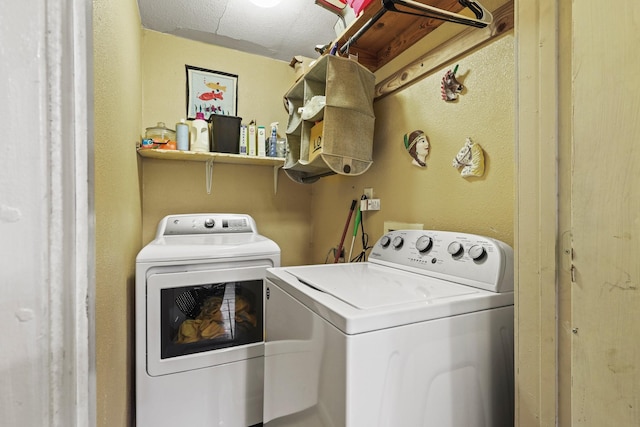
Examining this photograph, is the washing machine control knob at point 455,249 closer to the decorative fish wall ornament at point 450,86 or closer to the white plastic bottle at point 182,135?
the decorative fish wall ornament at point 450,86

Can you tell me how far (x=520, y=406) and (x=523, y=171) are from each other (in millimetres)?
550

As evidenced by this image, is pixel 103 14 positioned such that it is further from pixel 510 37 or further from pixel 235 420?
pixel 235 420

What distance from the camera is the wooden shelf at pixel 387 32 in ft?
4.49

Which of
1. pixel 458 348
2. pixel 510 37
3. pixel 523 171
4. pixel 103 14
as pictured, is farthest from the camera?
pixel 510 37

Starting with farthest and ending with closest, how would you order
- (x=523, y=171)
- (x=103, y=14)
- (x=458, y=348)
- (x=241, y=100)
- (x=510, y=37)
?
1. (x=241, y=100)
2. (x=510, y=37)
3. (x=103, y=14)
4. (x=458, y=348)
5. (x=523, y=171)

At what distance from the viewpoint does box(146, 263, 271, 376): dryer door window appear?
150cm

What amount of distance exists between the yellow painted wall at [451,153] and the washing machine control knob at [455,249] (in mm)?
182

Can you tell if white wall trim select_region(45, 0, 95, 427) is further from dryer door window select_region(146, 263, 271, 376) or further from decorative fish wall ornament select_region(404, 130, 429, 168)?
decorative fish wall ornament select_region(404, 130, 429, 168)

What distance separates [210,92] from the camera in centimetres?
245

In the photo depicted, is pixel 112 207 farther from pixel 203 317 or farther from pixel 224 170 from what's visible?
pixel 224 170

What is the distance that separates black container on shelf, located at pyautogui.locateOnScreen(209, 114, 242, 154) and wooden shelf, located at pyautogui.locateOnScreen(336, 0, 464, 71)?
1.04m

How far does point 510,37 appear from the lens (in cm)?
110

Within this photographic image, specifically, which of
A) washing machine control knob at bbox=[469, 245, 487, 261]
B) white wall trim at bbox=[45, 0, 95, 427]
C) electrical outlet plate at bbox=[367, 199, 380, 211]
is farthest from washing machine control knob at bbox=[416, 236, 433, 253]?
→ white wall trim at bbox=[45, 0, 95, 427]

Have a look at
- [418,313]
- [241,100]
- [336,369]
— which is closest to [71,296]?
[336,369]
